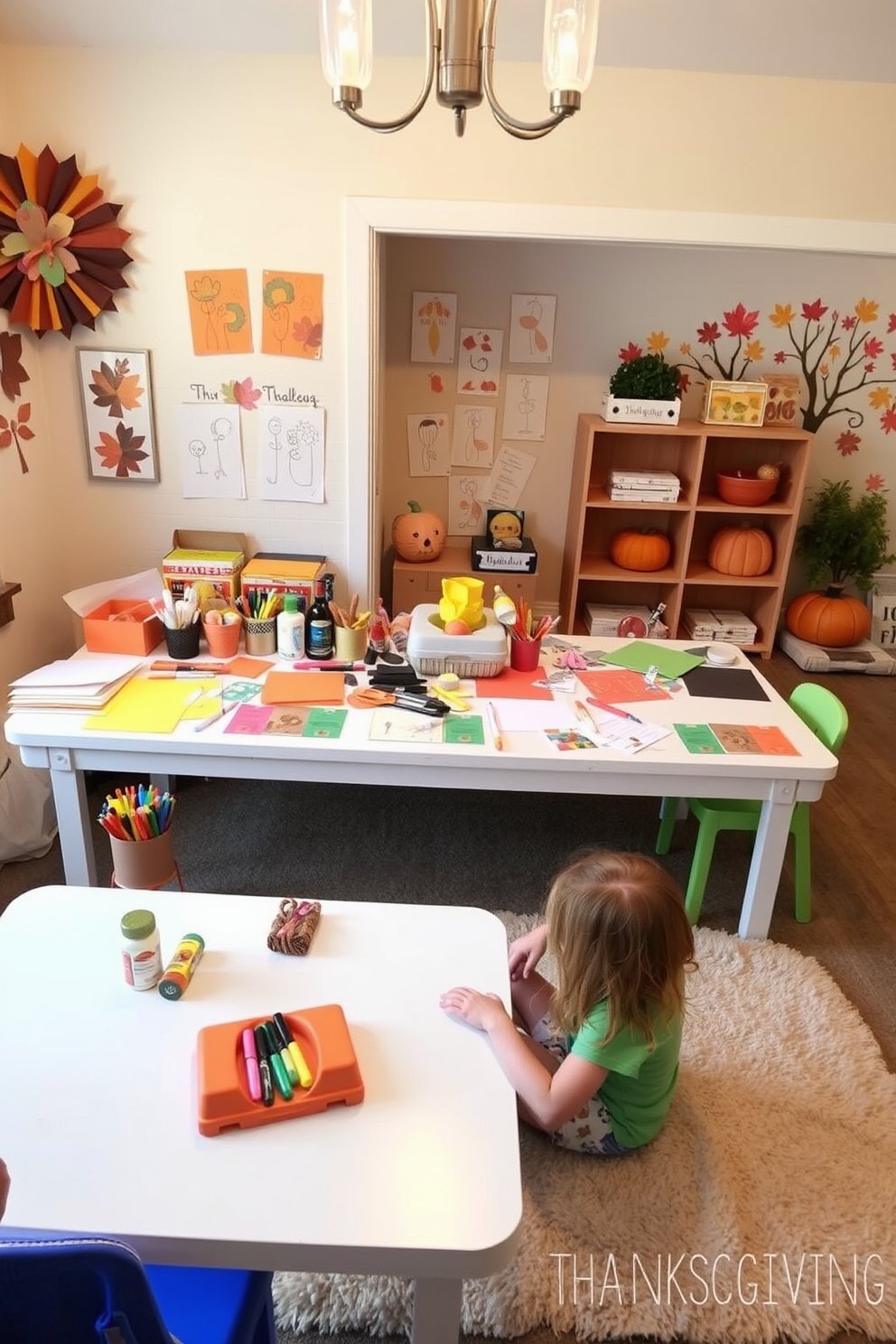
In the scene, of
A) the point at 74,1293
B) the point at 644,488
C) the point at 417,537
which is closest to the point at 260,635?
the point at 417,537

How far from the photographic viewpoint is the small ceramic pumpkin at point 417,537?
3805 mm

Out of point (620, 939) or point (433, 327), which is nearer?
point (620, 939)

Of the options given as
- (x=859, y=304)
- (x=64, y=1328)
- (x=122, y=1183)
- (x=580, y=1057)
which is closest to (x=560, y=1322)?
(x=580, y=1057)

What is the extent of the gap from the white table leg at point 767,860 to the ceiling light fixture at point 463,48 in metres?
1.42

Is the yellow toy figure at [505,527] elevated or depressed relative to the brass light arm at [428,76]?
depressed

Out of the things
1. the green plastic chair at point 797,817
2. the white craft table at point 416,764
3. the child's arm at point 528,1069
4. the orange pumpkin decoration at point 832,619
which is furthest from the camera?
the orange pumpkin decoration at point 832,619

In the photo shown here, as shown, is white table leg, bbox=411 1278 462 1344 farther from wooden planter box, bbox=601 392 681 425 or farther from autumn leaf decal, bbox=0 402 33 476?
wooden planter box, bbox=601 392 681 425

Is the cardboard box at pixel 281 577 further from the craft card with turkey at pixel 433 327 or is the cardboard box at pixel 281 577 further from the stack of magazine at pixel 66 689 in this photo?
the craft card with turkey at pixel 433 327

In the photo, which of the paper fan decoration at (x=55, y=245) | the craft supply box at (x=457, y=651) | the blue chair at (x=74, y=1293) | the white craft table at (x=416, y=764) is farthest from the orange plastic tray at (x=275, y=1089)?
the paper fan decoration at (x=55, y=245)

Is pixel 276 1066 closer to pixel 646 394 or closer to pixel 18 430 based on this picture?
pixel 18 430

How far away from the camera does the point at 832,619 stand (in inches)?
158

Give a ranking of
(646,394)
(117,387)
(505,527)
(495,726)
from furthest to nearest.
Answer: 1. (505,527)
2. (646,394)
3. (117,387)
4. (495,726)

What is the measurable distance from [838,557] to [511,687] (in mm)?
Answer: 2525

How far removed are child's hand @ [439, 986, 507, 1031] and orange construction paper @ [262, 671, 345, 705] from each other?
996 mm
